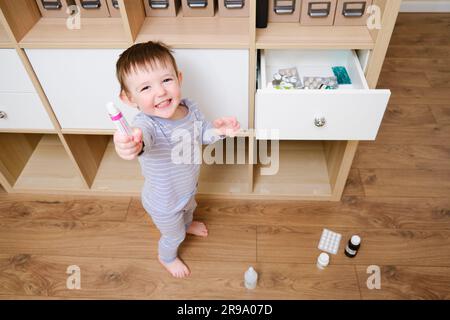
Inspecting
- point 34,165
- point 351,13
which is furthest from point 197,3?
point 34,165

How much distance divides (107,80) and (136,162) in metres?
0.57

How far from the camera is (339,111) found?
1.10m

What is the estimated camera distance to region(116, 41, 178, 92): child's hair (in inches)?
37.7

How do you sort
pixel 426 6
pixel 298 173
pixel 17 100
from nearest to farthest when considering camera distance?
pixel 17 100 → pixel 298 173 → pixel 426 6

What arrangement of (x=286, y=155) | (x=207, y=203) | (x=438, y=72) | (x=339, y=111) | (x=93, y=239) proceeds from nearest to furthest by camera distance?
1. (x=339, y=111)
2. (x=93, y=239)
3. (x=207, y=203)
4. (x=286, y=155)
5. (x=438, y=72)

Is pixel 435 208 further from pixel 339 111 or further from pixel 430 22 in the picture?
pixel 430 22

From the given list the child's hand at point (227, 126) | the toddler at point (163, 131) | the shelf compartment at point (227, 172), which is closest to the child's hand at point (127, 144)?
the toddler at point (163, 131)

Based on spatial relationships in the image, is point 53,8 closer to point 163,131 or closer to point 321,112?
point 163,131

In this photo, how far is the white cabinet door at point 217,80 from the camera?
1.16 meters

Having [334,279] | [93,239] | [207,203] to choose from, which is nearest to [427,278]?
[334,279]

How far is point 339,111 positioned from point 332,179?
539mm

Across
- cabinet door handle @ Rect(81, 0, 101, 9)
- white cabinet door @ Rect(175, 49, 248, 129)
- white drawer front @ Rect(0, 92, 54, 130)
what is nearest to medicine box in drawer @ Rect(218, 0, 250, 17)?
white cabinet door @ Rect(175, 49, 248, 129)

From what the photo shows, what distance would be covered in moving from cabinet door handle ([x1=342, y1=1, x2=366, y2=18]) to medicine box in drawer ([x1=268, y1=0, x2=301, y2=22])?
0.13m

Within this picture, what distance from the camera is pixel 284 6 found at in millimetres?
1158
